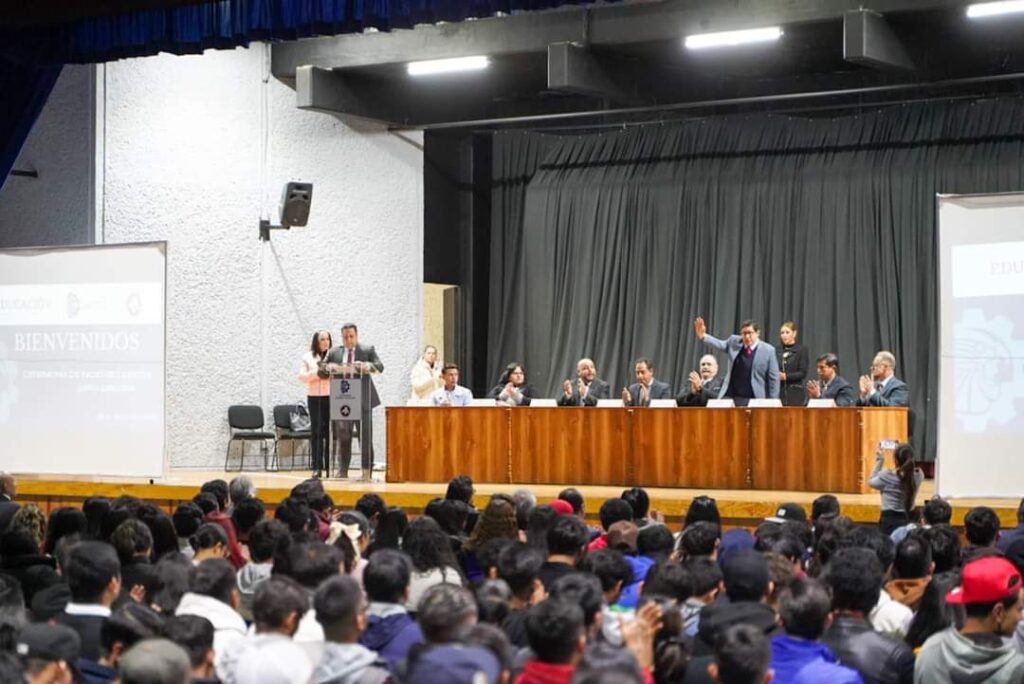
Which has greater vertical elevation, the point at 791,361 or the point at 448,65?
the point at 448,65

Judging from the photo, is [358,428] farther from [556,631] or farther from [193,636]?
[556,631]

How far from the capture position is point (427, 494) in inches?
421

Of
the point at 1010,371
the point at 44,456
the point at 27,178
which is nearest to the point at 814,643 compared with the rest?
the point at 1010,371

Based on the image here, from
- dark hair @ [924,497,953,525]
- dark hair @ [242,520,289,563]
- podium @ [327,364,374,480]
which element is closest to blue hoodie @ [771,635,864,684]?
dark hair @ [242,520,289,563]

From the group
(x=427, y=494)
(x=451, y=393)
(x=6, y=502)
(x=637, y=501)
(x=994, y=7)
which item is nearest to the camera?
(x=637, y=501)

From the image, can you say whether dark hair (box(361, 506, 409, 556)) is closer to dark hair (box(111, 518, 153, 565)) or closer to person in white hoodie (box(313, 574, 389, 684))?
dark hair (box(111, 518, 153, 565))

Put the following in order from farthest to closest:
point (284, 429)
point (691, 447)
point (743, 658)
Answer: point (284, 429) → point (691, 447) → point (743, 658)

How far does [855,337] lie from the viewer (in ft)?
49.3

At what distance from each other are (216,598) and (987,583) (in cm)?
Answer: 229

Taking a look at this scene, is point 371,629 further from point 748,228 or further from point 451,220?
point 451,220

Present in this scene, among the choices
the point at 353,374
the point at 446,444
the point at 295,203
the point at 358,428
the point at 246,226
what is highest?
the point at 295,203

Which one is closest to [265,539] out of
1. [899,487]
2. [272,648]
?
[272,648]

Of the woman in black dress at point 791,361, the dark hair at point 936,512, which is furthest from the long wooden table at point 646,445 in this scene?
the dark hair at point 936,512

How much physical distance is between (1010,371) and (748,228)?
6.86 m
